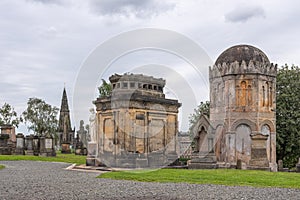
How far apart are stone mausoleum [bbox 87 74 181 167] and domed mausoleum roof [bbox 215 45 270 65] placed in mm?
5968

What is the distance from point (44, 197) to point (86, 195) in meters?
1.32

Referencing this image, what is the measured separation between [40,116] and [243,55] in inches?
2105

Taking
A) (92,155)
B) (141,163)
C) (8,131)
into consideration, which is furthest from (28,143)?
(141,163)

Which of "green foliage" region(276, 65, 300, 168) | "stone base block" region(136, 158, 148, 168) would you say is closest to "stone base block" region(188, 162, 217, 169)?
"stone base block" region(136, 158, 148, 168)

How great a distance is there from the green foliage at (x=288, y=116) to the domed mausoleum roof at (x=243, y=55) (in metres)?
6.86

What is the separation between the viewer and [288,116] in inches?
1501

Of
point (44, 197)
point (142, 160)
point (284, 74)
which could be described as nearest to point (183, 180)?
point (44, 197)

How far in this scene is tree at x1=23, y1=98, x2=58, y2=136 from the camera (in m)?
76.8

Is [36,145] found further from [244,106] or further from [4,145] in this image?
[244,106]

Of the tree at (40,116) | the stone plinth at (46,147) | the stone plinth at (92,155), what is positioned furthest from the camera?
the tree at (40,116)

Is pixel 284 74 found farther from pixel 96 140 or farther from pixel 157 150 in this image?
pixel 96 140

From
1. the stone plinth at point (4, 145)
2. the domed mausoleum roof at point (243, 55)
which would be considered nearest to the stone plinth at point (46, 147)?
the stone plinth at point (4, 145)

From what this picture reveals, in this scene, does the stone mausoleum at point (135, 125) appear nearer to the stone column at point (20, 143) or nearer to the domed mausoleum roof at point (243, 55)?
the domed mausoleum roof at point (243, 55)

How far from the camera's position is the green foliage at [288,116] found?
123 ft
